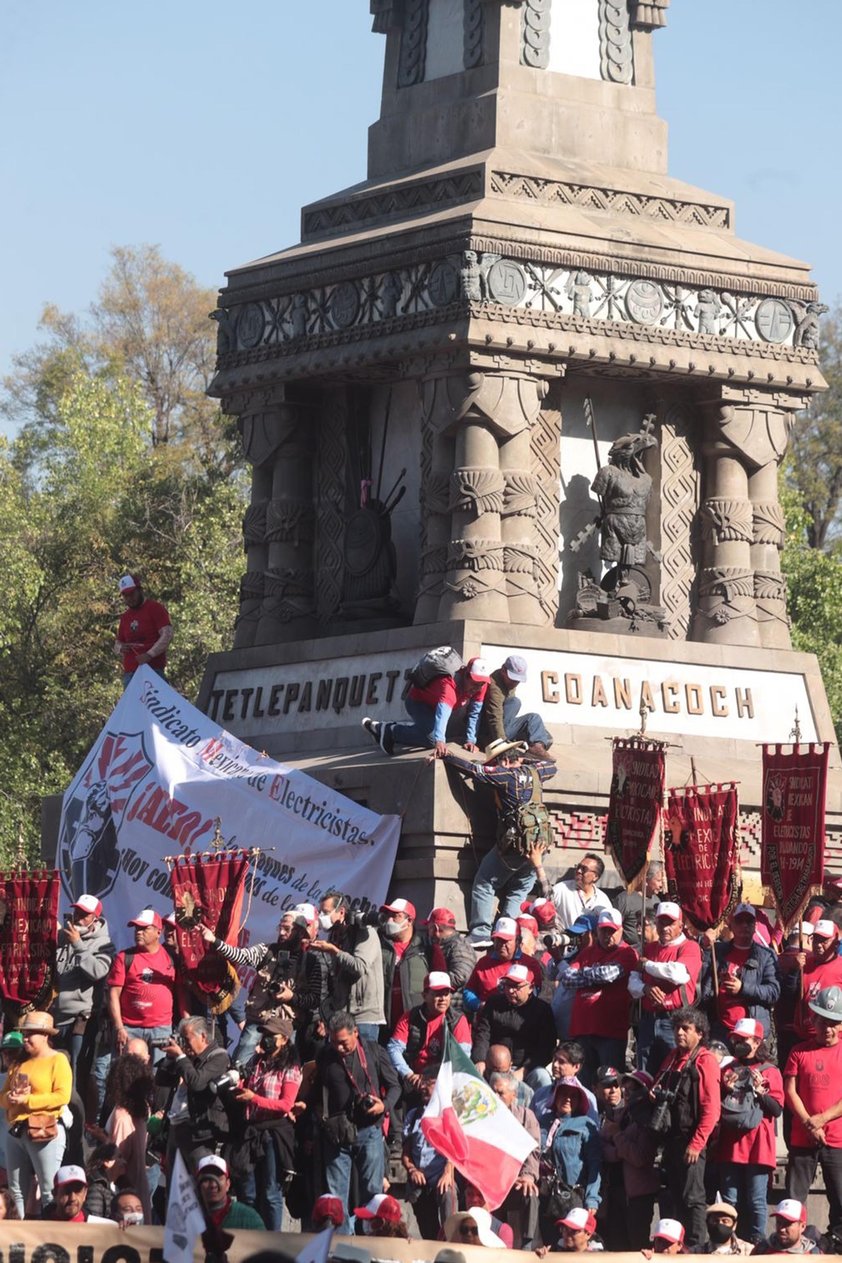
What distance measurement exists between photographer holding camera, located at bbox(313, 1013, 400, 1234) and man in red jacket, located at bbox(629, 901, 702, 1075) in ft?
5.72

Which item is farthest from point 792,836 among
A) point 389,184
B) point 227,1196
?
point 389,184

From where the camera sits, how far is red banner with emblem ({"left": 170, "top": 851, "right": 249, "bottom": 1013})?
2409 cm

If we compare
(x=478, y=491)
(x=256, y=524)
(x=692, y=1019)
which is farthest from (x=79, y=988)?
(x=256, y=524)

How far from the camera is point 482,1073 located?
21859mm

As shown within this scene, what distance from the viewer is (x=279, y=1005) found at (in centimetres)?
2236

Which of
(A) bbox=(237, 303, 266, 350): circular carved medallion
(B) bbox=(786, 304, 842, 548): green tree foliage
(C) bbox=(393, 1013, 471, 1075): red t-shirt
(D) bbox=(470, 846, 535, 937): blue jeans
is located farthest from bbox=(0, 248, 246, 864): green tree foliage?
(C) bbox=(393, 1013, 471, 1075): red t-shirt

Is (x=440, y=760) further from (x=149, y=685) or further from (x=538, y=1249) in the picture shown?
(x=538, y=1249)

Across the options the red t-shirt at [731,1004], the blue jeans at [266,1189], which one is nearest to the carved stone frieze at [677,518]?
the red t-shirt at [731,1004]

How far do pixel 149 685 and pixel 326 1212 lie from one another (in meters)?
11.0

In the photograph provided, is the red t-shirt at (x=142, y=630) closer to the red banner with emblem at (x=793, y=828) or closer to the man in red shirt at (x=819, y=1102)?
the red banner with emblem at (x=793, y=828)

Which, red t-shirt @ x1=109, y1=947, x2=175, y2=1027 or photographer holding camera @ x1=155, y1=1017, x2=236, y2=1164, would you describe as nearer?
photographer holding camera @ x1=155, y1=1017, x2=236, y2=1164

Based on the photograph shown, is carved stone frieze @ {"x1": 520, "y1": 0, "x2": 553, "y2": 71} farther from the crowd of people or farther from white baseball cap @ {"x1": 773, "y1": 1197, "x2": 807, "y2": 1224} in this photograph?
white baseball cap @ {"x1": 773, "y1": 1197, "x2": 807, "y2": 1224}

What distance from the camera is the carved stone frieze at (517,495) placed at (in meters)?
29.9

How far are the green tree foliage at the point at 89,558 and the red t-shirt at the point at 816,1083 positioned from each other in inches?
967
